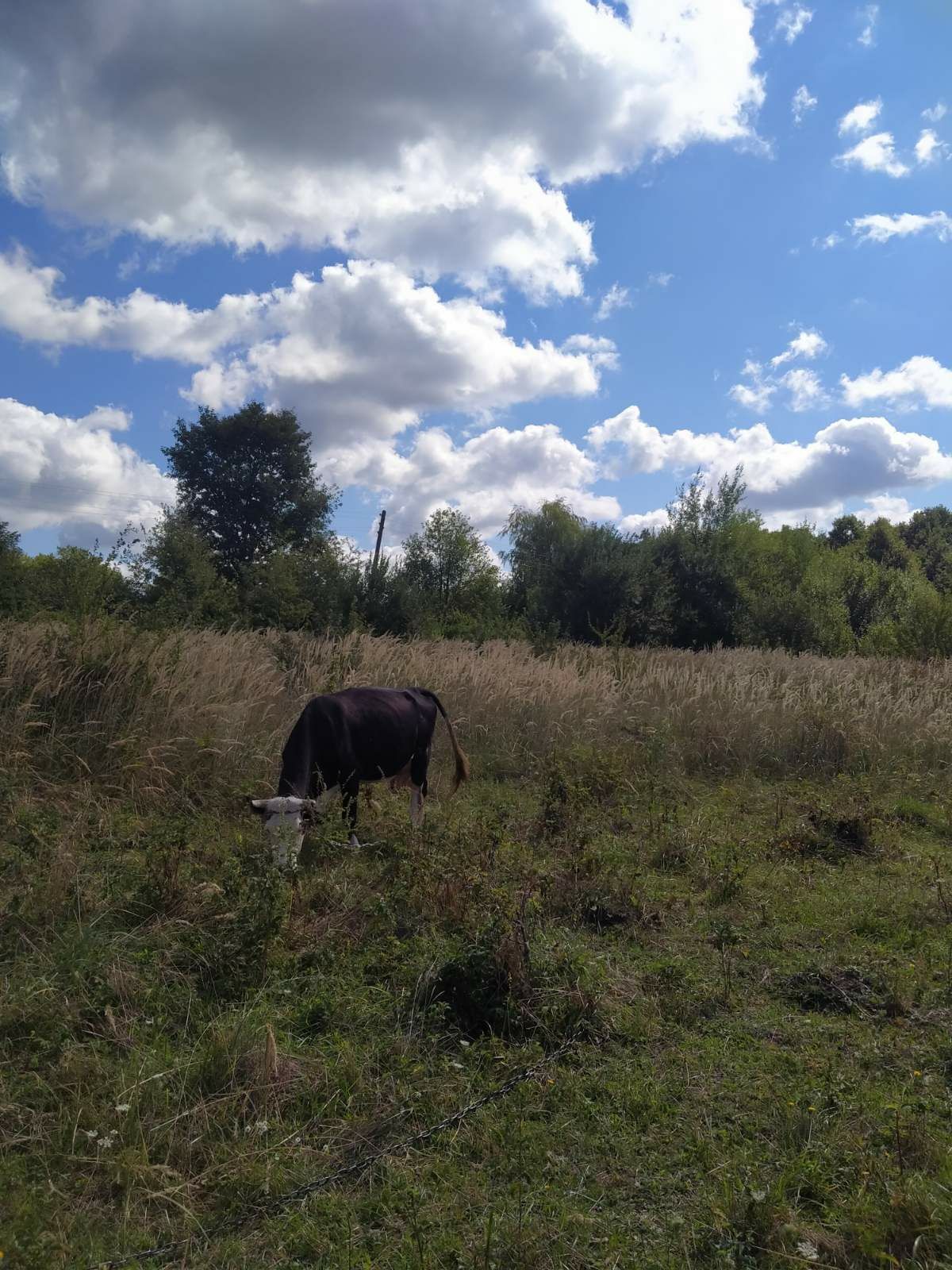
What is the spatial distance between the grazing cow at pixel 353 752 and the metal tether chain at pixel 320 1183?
255cm

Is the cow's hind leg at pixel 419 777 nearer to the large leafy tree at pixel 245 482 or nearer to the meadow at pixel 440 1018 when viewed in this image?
the meadow at pixel 440 1018

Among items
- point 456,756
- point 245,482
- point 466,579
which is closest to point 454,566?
point 466,579

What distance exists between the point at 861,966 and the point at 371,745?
4045 mm

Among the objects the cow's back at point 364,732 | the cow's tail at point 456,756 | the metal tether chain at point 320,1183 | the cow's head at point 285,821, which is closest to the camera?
the metal tether chain at point 320,1183

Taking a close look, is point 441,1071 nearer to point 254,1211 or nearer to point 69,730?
point 254,1211

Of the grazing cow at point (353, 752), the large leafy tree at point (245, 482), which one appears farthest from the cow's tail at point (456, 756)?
the large leafy tree at point (245, 482)

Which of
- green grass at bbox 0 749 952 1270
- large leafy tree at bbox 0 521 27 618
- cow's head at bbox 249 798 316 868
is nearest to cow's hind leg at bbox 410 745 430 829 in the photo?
green grass at bbox 0 749 952 1270

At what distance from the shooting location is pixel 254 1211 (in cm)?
268

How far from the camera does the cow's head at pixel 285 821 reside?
5023mm

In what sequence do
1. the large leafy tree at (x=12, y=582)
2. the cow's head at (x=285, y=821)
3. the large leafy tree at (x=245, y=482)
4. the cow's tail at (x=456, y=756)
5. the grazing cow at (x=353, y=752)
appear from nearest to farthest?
the cow's head at (x=285, y=821) < the grazing cow at (x=353, y=752) < the cow's tail at (x=456, y=756) < the large leafy tree at (x=12, y=582) < the large leafy tree at (x=245, y=482)

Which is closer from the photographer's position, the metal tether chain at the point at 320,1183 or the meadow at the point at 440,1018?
the metal tether chain at the point at 320,1183

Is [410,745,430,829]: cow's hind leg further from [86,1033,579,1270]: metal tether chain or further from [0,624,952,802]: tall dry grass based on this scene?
[86,1033,579,1270]: metal tether chain

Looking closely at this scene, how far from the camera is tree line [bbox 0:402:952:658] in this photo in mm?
17672

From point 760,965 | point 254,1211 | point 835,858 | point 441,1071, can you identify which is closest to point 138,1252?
point 254,1211
